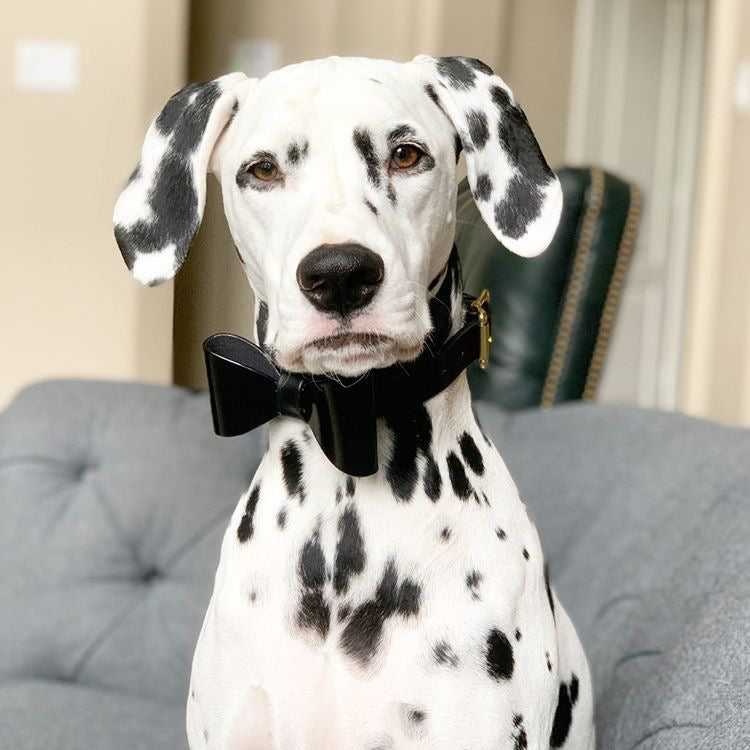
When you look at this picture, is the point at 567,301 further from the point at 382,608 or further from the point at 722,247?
the point at 722,247

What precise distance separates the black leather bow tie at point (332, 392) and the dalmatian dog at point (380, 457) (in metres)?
0.03

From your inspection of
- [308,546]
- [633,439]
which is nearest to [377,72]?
[308,546]

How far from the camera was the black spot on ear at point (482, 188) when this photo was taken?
0.69 metres

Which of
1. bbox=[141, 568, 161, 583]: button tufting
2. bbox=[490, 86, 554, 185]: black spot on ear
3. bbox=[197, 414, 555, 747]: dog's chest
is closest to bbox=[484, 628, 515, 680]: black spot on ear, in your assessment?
bbox=[197, 414, 555, 747]: dog's chest

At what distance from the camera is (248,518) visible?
2.47 ft

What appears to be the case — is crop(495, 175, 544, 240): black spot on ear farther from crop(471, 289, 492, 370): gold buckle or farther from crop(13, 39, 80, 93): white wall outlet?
crop(13, 39, 80, 93): white wall outlet

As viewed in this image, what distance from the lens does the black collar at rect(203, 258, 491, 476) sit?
26.8 inches

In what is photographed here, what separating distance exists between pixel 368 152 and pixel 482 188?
9 cm

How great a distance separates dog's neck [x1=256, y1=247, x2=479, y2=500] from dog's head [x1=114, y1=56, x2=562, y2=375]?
33 millimetres

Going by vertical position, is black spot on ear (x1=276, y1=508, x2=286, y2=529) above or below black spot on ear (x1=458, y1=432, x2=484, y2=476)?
below

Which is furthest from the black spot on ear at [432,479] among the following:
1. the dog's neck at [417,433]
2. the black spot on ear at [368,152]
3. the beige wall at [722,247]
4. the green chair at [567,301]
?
the beige wall at [722,247]

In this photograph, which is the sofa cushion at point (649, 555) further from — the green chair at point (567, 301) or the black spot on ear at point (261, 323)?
the black spot on ear at point (261, 323)

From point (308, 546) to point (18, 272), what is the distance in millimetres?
596

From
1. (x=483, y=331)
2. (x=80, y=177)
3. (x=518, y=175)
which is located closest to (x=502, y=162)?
(x=518, y=175)
